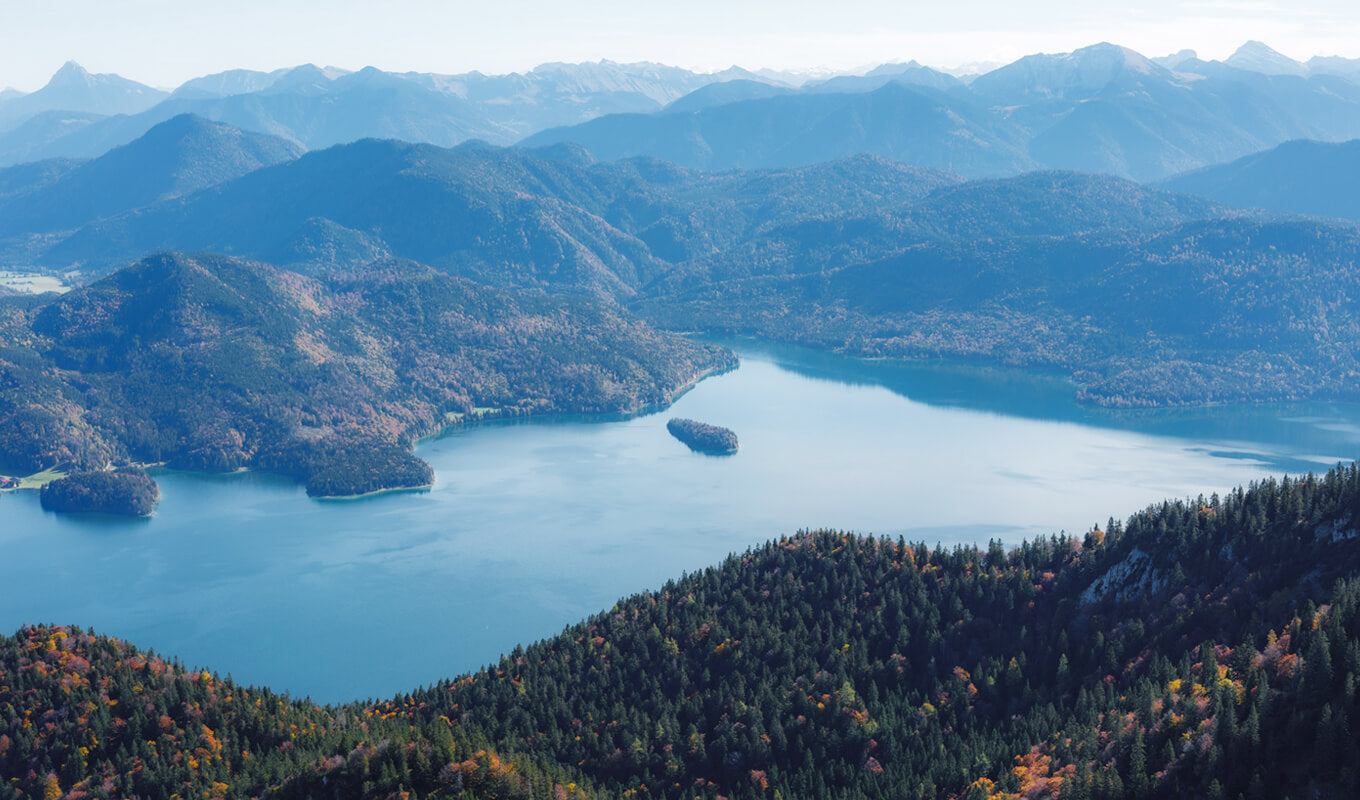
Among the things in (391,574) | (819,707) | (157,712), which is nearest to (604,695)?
(819,707)

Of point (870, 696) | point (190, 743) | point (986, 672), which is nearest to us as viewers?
point (190, 743)

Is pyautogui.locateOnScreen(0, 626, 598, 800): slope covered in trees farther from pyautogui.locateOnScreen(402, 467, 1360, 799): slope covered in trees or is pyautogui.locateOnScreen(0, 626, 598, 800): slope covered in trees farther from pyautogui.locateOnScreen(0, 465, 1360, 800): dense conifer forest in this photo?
pyautogui.locateOnScreen(402, 467, 1360, 799): slope covered in trees

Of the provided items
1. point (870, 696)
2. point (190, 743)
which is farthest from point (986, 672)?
point (190, 743)

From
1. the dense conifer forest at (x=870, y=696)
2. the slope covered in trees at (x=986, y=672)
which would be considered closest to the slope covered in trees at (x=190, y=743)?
the dense conifer forest at (x=870, y=696)

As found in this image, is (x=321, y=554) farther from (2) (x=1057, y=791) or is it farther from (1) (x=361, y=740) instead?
(2) (x=1057, y=791)

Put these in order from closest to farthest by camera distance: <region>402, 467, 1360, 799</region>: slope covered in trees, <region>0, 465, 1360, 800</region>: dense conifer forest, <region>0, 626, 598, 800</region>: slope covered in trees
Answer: <region>402, 467, 1360, 799</region>: slope covered in trees, <region>0, 465, 1360, 800</region>: dense conifer forest, <region>0, 626, 598, 800</region>: slope covered in trees

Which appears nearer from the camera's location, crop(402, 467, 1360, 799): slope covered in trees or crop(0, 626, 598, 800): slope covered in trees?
crop(402, 467, 1360, 799): slope covered in trees

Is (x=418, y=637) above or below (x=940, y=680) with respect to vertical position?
below

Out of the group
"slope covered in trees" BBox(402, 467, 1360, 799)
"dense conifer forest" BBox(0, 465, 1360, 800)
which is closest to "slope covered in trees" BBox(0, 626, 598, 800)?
"dense conifer forest" BBox(0, 465, 1360, 800)

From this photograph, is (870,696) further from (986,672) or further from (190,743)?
(190,743)
